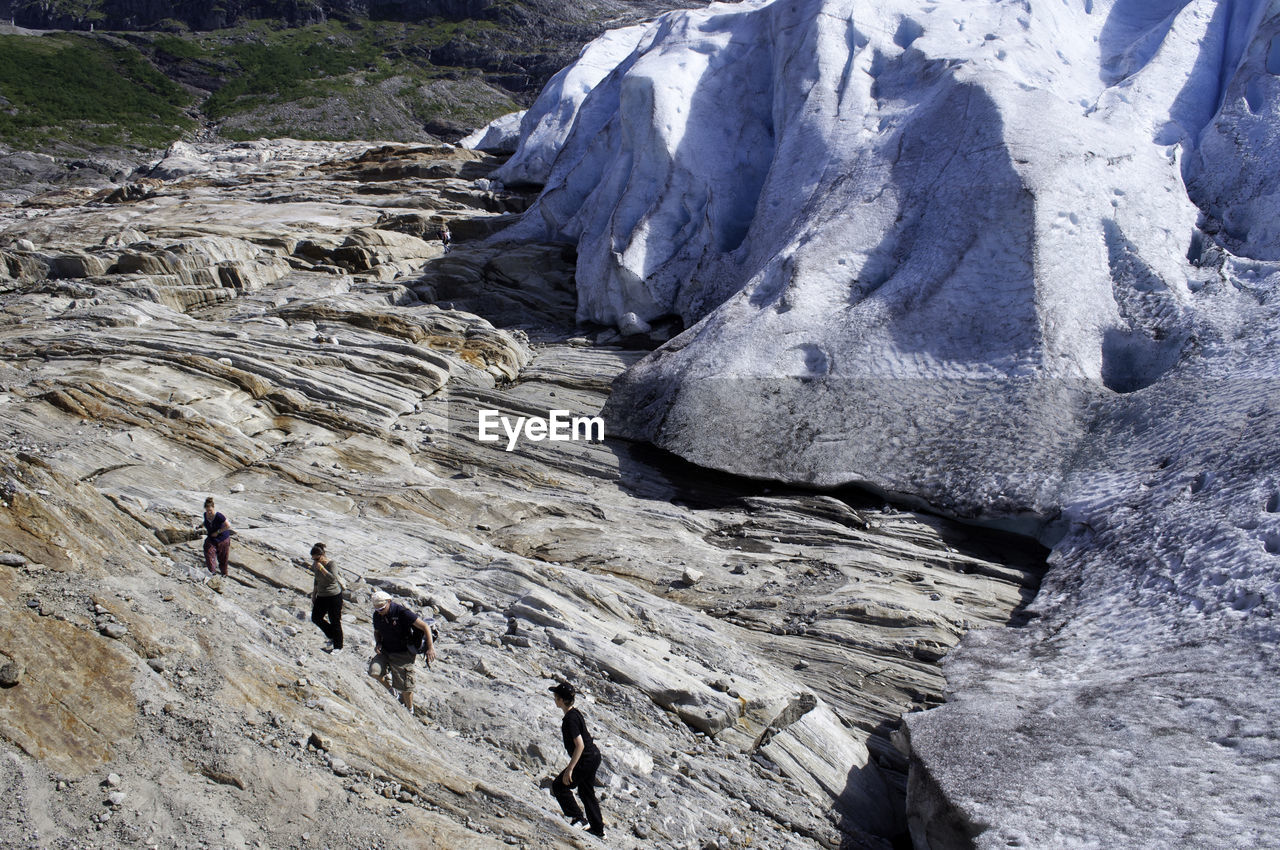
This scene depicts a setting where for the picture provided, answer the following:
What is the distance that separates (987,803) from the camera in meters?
7.83

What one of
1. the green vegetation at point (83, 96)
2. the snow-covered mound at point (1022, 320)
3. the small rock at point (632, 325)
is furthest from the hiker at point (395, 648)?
the green vegetation at point (83, 96)

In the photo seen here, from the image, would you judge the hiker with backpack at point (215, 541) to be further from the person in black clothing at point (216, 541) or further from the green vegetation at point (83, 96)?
the green vegetation at point (83, 96)

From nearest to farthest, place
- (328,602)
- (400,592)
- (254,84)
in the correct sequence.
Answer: (328,602), (400,592), (254,84)

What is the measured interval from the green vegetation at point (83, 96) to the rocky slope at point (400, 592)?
5492 centimetres

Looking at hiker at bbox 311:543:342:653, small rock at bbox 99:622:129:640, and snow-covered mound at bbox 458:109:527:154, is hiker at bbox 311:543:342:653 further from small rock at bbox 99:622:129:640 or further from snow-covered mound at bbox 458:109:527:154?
snow-covered mound at bbox 458:109:527:154

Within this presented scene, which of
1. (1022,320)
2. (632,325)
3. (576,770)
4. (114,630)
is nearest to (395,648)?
(576,770)

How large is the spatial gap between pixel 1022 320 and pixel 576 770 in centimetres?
1248

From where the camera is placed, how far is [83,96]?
75.9 meters

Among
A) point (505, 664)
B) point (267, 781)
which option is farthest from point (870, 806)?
point (267, 781)

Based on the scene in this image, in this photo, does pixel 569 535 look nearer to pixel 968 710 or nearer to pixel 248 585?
pixel 248 585

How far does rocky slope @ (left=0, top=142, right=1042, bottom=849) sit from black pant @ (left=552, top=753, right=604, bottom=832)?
17 centimetres

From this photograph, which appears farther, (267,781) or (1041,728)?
(1041,728)

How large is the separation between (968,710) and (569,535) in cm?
671

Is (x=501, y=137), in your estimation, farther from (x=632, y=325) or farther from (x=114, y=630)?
(x=114, y=630)
